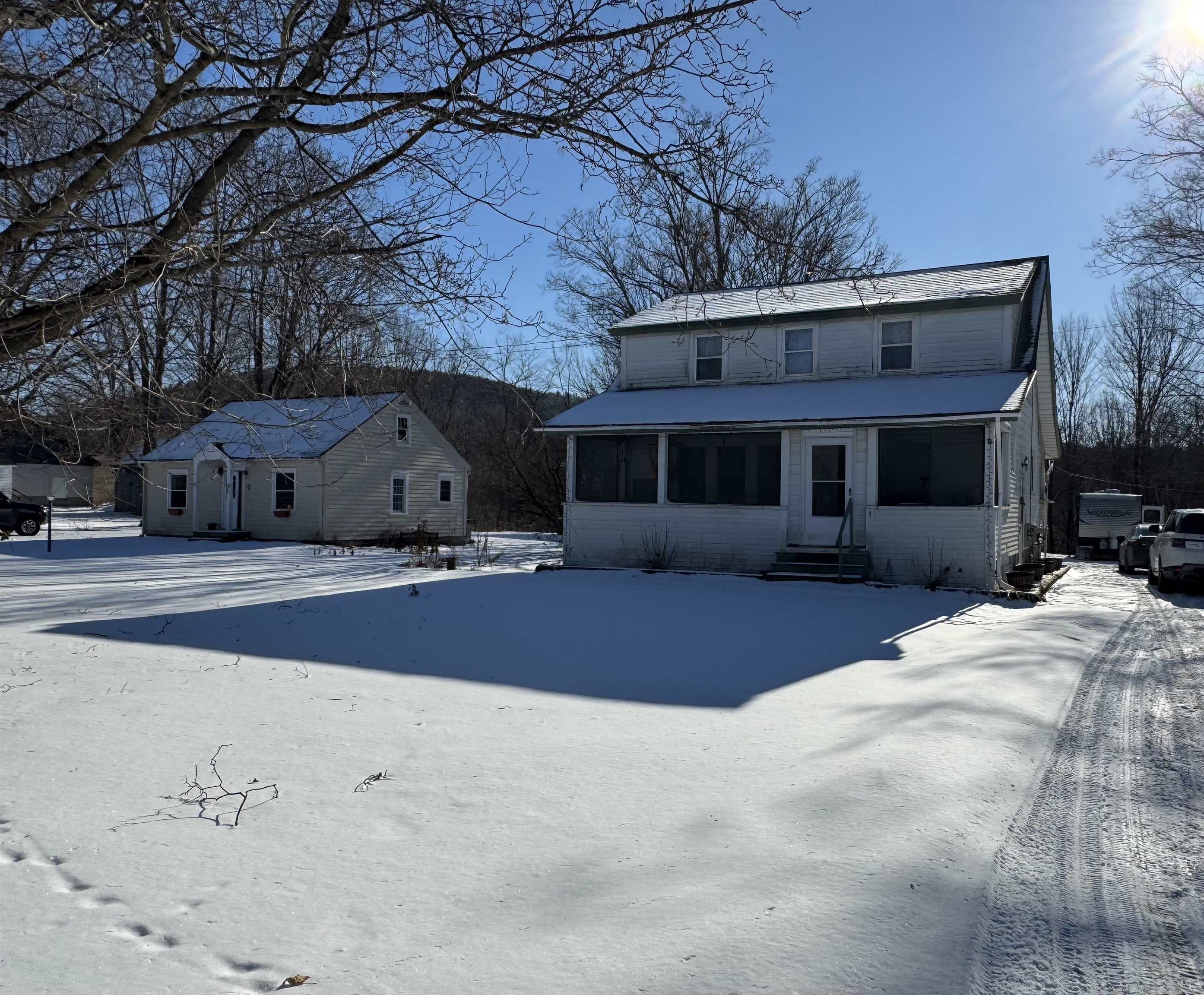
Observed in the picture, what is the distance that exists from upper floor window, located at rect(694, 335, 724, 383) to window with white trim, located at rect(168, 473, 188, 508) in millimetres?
18221

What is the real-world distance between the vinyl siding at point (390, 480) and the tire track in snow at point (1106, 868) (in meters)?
22.9

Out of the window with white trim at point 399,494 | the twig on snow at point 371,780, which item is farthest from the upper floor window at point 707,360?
the twig on snow at point 371,780

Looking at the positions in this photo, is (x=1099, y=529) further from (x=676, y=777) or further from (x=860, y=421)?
(x=676, y=777)

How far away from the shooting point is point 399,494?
30500mm

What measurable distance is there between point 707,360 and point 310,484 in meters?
12.9

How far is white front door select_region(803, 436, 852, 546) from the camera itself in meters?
17.1

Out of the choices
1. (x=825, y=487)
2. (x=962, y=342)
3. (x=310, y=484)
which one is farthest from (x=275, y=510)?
(x=962, y=342)

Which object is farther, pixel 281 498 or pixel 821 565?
pixel 281 498

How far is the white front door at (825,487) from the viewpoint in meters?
17.1

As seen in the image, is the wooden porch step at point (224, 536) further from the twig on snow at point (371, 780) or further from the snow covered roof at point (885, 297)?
the twig on snow at point (371, 780)

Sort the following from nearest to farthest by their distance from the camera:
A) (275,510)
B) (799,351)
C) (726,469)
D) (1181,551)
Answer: (1181,551), (726,469), (799,351), (275,510)

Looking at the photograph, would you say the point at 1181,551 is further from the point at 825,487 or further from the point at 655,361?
the point at 655,361

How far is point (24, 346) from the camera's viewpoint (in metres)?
5.30

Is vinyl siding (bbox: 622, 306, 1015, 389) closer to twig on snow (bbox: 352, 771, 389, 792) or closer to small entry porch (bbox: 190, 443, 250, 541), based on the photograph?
twig on snow (bbox: 352, 771, 389, 792)
